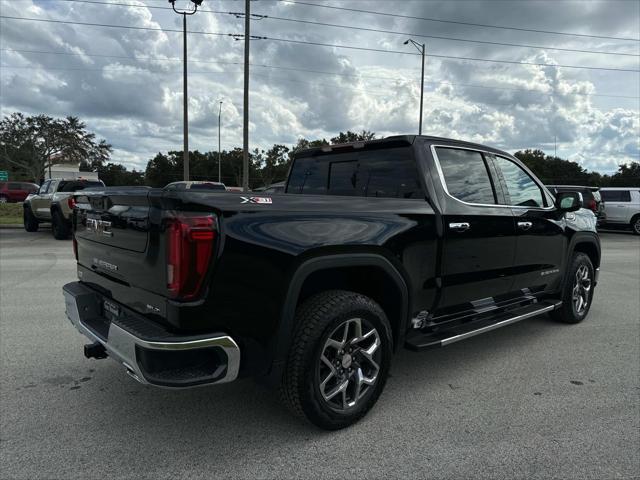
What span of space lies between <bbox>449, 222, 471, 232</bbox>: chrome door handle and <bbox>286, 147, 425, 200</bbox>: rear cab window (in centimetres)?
31

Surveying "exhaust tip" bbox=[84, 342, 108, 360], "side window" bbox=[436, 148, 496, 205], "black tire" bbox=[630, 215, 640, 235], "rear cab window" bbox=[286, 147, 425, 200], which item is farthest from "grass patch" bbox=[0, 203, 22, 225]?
"black tire" bbox=[630, 215, 640, 235]

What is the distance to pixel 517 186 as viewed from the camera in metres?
4.44

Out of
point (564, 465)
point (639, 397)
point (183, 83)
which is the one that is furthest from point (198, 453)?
point (183, 83)

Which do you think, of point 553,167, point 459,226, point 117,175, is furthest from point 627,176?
point 117,175

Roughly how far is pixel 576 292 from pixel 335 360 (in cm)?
364

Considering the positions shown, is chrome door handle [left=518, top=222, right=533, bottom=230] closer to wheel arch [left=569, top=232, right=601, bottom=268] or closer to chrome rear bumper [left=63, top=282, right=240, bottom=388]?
wheel arch [left=569, top=232, right=601, bottom=268]

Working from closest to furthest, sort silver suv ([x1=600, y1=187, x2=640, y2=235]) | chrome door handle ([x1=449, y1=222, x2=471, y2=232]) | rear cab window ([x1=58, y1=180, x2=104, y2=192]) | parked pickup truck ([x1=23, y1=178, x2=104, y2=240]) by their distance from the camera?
chrome door handle ([x1=449, y1=222, x2=471, y2=232]) → parked pickup truck ([x1=23, y1=178, x2=104, y2=240]) → rear cab window ([x1=58, y1=180, x2=104, y2=192]) → silver suv ([x1=600, y1=187, x2=640, y2=235])

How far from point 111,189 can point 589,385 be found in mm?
3735

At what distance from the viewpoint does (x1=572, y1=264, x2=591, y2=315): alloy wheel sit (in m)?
5.25

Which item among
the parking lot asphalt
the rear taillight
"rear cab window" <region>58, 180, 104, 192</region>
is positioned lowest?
the parking lot asphalt

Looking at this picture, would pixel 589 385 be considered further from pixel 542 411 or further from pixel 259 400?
pixel 259 400

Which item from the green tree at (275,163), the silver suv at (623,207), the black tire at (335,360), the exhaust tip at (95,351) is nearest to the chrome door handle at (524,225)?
the black tire at (335,360)

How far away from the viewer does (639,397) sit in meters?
3.45

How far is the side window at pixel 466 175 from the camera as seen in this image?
3.74 m
